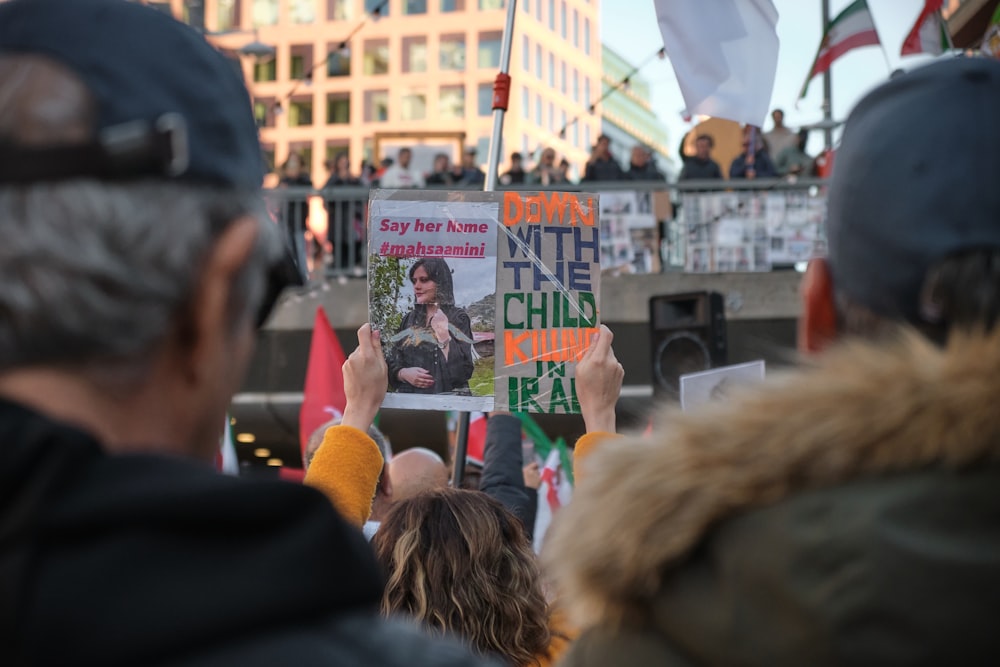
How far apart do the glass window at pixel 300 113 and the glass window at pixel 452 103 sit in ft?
23.5

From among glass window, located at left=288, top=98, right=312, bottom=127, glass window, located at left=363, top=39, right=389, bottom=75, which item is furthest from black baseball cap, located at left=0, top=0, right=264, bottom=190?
glass window, located at left=288, top=98, right=312, bottom=127

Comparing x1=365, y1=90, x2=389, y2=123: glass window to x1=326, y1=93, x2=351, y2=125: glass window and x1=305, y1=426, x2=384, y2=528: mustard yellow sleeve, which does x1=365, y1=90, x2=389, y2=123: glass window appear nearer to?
x1=326, y1=93, x2=351, y2=125: glass window

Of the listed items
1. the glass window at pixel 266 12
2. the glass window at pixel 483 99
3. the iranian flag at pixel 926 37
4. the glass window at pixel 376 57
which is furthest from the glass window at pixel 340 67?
the iranian flag at pixel 926 37

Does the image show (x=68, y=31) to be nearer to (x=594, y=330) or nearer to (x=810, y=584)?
(x=810, y=584)

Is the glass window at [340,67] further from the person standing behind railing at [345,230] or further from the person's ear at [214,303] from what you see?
the person's ear at [214,303]

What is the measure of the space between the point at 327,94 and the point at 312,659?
62.5 m

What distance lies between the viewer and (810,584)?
977mm

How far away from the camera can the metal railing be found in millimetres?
12977

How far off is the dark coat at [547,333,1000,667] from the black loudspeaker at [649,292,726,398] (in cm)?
564

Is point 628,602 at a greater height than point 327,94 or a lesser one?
lesser

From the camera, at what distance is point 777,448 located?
1053 millimetres

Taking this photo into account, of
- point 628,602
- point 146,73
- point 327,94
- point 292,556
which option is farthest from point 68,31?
point 327,94

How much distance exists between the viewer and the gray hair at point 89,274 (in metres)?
0.89

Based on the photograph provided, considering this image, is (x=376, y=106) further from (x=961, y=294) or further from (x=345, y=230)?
(x=961, y=294)
